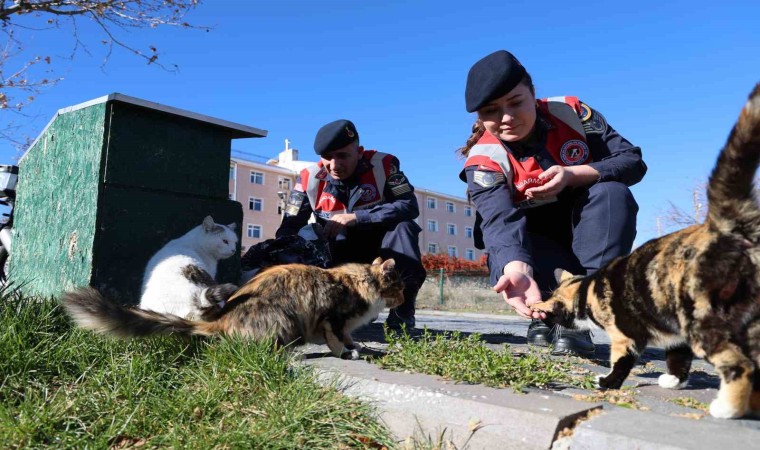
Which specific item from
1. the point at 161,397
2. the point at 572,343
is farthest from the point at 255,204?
the point at 161,397

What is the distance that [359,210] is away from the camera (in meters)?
5.13

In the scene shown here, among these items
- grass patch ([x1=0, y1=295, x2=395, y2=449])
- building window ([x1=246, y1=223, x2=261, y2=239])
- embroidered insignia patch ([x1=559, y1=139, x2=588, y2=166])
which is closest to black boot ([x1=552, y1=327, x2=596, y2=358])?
embroidered insignia patch ([x1=559, y1=139, x2=588, y2=166])

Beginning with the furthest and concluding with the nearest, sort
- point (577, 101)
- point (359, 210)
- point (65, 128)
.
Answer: point (359, 210) → point (65, 128) → point (577, 101)

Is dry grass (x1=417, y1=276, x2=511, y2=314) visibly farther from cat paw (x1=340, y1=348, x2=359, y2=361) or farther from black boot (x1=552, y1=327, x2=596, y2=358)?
cat paw (x1=340, y1=348, x2=359, y2=361)

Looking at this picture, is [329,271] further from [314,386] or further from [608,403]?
[608,403]

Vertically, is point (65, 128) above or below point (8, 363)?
above

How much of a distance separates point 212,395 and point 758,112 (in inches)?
98.9

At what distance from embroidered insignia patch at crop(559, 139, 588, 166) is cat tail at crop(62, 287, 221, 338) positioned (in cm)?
287

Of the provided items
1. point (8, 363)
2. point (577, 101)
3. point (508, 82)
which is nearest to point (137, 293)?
point (8, 363)

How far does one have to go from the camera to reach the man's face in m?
5.18

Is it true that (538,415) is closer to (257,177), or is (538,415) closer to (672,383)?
(672,383)

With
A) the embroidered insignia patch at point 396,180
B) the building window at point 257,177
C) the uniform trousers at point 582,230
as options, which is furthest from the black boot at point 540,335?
the building window at point 257,177

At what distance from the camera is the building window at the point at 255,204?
4603 centimetres

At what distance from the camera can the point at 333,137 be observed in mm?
5055
